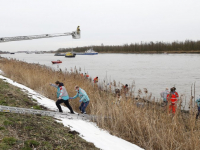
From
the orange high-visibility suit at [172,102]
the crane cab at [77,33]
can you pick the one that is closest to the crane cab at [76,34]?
the crane cab at [77,33]

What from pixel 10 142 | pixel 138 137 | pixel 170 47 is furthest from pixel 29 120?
pixel 170 47

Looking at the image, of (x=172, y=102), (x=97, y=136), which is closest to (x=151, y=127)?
(x=97, y=136)

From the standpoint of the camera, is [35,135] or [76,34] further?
[76,34]

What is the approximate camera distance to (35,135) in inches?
156

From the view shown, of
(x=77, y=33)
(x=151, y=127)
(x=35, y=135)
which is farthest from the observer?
(x=77, y=33)

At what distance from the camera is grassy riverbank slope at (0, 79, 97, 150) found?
353 centimetres

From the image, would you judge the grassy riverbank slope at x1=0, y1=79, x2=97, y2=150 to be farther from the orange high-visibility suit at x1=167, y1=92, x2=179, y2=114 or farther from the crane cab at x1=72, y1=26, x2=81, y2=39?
the crane cab at x1=72, y1=26, x2=81, y2=39

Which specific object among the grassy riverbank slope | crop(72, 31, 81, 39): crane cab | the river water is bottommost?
the river water

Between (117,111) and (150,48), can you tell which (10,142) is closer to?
(117,111)

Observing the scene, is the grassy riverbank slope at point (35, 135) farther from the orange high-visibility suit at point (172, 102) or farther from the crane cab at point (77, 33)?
the crane cab at point (77, 33)

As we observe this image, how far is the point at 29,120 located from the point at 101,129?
196 cm

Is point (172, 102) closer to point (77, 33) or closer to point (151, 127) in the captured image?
point (151, 127)

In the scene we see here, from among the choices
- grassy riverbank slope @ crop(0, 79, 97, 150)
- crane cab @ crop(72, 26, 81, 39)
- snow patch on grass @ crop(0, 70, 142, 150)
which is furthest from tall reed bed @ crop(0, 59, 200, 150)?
crane cab @ crop(72, 26, 81, 39)

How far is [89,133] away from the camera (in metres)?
4.92
